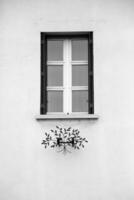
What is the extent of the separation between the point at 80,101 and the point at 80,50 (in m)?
1.04

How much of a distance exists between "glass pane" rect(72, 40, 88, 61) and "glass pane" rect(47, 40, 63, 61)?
26cm

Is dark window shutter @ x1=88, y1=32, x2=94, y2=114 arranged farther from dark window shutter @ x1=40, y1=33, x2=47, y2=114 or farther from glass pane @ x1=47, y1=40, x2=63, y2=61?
dark window shutter @ x1=40, y1=33, x2=47, y2=114

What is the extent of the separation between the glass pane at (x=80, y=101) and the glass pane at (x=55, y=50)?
792mm

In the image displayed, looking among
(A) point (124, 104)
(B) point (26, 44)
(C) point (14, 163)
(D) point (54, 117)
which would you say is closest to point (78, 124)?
(D) point (54, 117)

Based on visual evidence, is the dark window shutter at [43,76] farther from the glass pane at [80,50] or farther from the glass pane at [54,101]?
the glass pane at [80,50]

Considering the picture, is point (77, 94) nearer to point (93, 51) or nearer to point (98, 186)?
point (93, 51)

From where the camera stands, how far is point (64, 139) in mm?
7152

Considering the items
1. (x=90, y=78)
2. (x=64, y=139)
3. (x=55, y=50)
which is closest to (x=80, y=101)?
(x=90, y=78)

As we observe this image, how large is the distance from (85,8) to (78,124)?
2.28 meters

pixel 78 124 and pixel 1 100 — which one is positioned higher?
pixel 1 100

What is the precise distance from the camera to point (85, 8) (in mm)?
7504

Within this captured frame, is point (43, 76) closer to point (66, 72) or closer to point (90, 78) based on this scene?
point (66, 72)

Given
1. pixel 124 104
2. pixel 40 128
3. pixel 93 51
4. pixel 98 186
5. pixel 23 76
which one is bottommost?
pixel 98 186

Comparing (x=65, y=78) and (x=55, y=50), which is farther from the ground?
(x=55, y=50)
